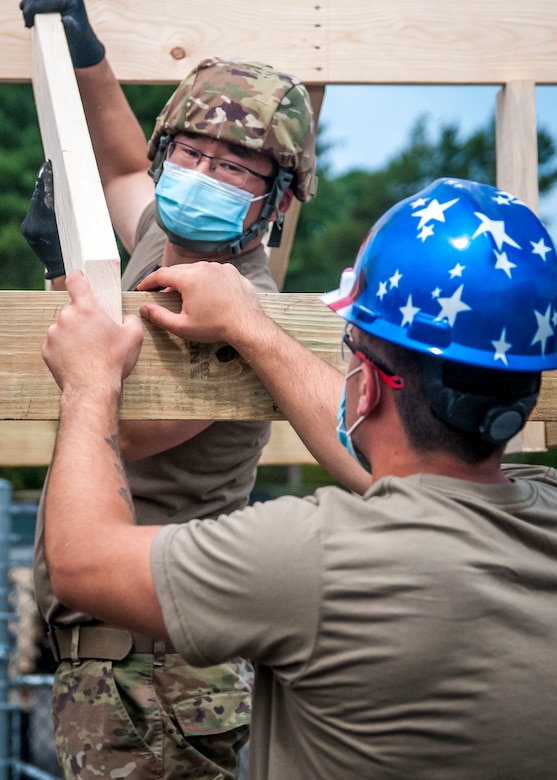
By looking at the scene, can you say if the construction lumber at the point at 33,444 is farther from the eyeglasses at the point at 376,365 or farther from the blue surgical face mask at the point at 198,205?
the eyeglasses at the point at 376,365

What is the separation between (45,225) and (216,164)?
0.53m

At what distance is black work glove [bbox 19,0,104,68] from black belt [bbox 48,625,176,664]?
173 cm

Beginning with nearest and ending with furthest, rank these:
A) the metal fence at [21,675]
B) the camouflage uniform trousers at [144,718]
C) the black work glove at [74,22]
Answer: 1. the camouflage uniform trousers at [144,718]
2. the black work glove at [74,22]
3. the metal fence at [21,675]

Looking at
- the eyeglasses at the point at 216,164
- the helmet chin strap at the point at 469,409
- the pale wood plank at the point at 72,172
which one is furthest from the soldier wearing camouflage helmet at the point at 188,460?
the helmet chin strap at the point at 469,409

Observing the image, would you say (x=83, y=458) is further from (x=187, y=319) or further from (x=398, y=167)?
(x=398, y=167)

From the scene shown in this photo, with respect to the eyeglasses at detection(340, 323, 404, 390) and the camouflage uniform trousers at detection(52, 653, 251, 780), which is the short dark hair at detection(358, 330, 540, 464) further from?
the camouflage uniform trousers at detection(52, 653, 251, 780)

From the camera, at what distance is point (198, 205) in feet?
9.07

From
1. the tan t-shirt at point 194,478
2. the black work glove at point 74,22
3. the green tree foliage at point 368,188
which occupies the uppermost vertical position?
the black work glove at point 74,22

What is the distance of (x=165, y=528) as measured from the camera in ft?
5.38

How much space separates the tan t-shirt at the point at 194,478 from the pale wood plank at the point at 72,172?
68 centimetres

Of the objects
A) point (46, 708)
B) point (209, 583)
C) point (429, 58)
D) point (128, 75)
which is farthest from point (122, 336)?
point (46, 708)

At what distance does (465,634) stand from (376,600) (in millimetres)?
151

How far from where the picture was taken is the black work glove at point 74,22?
10.0 feet

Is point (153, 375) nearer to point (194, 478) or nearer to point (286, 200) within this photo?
point (194, 478)
